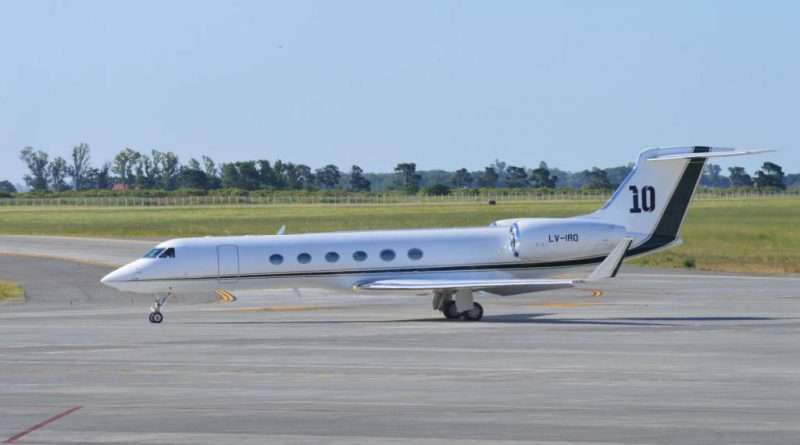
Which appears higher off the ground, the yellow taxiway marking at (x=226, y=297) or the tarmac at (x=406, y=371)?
the tarmac at (x=406, y=371)

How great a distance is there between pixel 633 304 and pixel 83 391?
19488 millimetres

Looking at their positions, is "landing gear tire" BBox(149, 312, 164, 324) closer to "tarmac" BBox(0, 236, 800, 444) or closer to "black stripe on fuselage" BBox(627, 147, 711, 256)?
"tarmac" BBox(0, 236, 800, 444)

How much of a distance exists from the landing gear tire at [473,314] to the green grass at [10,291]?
15.8m

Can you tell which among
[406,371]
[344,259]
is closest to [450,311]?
[344,259]

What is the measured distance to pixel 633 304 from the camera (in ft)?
118

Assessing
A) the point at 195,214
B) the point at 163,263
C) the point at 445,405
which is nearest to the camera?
the point at 445,405

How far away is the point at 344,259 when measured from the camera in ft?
104

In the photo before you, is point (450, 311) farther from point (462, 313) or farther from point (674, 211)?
point (674, 211)

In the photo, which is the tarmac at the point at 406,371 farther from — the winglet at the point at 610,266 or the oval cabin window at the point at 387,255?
the oval cabin window at the point at 387,255

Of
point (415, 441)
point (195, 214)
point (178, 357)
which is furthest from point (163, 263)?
point (195, 214)

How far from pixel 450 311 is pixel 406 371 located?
10.3 meters

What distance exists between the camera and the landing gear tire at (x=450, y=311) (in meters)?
31.6

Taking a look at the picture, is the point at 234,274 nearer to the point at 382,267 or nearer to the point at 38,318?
the point at 382,267

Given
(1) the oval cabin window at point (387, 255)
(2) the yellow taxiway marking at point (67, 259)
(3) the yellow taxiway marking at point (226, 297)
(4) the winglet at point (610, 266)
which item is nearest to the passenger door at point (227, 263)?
(1) the oval cabin window at point (387, 255)
